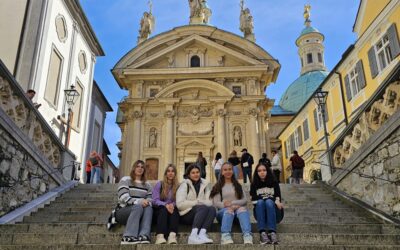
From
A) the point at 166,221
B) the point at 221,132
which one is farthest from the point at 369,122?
the point at 221,132

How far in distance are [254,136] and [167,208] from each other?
20.4 m

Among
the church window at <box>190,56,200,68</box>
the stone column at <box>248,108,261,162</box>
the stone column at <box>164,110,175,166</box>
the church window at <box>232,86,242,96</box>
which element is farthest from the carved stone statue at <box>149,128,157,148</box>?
the stone column at <box>248,108,261,162</box>

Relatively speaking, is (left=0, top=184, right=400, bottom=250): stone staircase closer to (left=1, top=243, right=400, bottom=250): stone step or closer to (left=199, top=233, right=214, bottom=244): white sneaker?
(left=1, top=243, right=400, bottom=250): stone step

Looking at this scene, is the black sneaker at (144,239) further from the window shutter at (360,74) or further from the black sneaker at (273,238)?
the window shutter at (360,74)

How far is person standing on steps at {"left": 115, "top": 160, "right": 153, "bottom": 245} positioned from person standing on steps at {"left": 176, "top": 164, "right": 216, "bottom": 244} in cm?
56

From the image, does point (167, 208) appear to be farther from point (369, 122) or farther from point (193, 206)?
point (369, 122)

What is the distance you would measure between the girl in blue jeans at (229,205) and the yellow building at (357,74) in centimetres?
521

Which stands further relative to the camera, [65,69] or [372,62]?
[372,62]

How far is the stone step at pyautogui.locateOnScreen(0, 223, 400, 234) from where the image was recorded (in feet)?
20.8

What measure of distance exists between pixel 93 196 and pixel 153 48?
21497 millimetres

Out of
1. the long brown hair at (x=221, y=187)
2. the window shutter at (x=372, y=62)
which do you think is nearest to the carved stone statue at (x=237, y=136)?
the window shutter at (x=372, y=62)

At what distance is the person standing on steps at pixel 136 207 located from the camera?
217 inches

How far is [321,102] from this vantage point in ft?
44.8

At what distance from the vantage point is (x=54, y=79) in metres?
16.0
